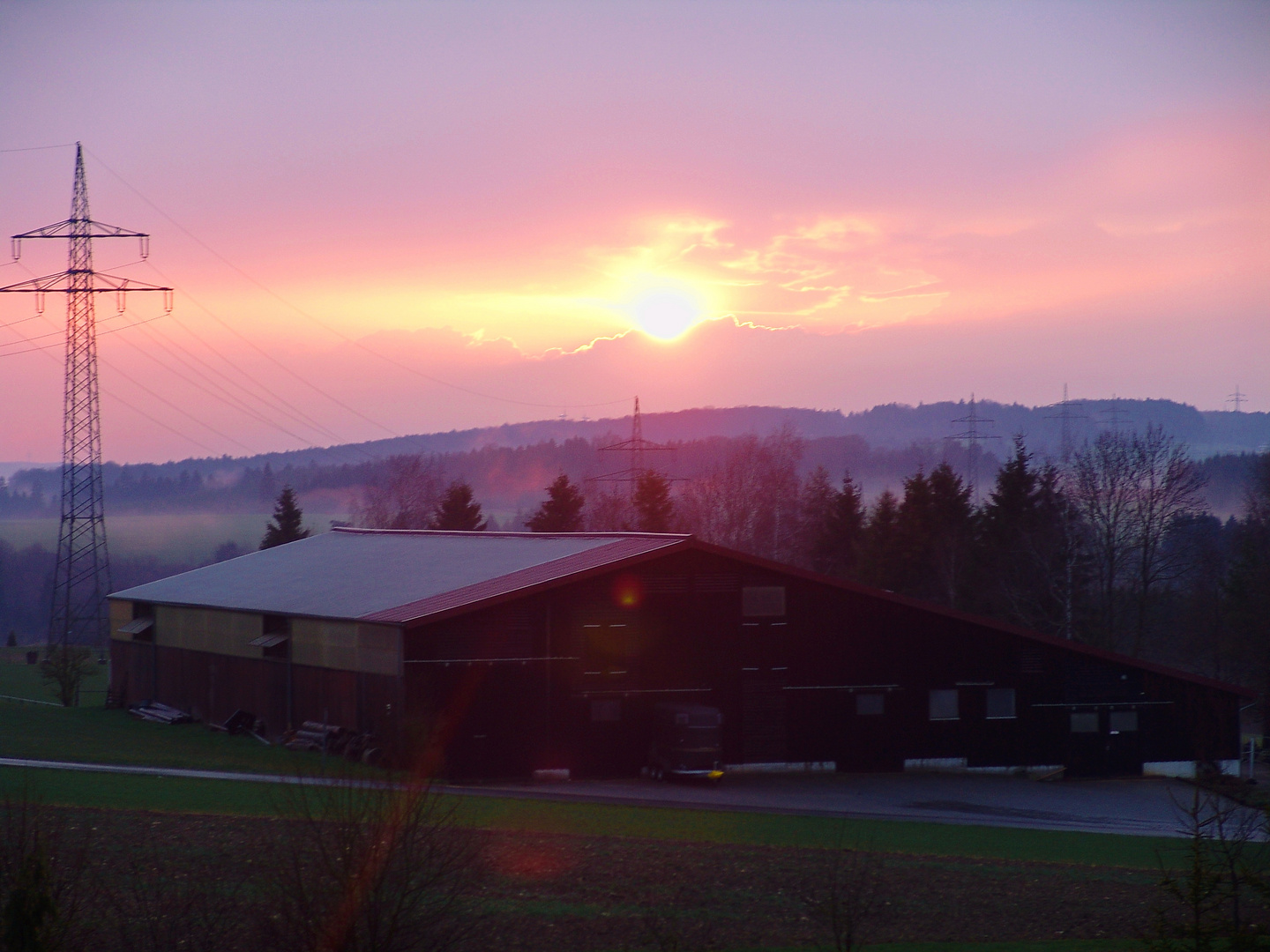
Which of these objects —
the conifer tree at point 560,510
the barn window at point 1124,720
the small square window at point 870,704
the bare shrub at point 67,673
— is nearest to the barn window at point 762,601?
the small square window at point 870,704

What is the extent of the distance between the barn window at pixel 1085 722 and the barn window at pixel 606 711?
15.3 meters

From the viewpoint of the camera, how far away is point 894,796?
110 ft

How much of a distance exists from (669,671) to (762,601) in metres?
3.65

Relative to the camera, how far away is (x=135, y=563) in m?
165

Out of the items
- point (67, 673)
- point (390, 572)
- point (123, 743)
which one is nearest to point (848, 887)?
point (123, 743)

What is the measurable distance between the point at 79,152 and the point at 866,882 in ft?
154

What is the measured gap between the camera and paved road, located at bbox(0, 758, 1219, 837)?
1176 inches

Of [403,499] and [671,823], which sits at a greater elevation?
[403,499]

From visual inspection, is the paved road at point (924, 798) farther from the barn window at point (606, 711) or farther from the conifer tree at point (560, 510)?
the conifer tree at point (560, 510)

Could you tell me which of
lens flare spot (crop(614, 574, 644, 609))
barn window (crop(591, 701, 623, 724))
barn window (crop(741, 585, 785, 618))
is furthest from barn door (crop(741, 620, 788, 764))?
barn window (crop(591, 701, 623, 724))

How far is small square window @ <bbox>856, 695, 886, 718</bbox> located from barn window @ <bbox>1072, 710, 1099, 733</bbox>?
6648 mm

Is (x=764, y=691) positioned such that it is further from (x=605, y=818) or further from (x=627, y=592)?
(x=605, y=818)

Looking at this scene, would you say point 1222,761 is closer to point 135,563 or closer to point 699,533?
point 699,533

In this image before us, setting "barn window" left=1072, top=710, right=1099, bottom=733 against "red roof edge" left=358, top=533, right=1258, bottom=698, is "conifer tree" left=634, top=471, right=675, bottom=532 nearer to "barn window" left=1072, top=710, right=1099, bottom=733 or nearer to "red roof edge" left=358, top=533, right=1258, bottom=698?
"red roof edge" left=358, top=533, right=1258, bottom=698
